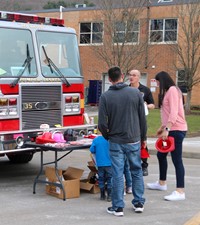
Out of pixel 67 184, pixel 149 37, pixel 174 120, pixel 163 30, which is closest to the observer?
pixel 174 120

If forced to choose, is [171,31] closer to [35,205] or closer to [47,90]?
[47,90]

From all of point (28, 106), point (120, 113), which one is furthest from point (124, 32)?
point (120, 113)

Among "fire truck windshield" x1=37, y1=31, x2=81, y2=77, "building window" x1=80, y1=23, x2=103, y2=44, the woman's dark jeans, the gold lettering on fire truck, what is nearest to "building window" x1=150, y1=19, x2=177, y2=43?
"building window" x1=80, y1=23, x2=103, y2=44

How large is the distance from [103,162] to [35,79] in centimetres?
212

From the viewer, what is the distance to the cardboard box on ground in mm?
7102

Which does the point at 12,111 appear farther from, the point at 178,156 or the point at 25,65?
the point at 178,156

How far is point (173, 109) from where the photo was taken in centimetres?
671

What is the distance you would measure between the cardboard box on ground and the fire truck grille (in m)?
1.03

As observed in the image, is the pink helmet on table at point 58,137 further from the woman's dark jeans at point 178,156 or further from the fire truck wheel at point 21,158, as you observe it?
the fire truck wheel at point 21,158

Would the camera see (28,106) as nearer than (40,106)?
Yes

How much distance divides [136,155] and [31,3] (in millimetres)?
50942

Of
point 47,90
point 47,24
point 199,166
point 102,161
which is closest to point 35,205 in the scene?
point 102,161

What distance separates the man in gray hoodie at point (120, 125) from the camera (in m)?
6.00

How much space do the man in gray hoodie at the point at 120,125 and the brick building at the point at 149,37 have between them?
20449 mm
